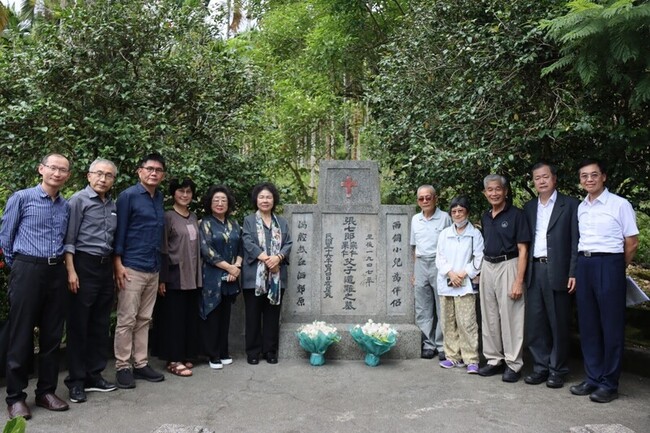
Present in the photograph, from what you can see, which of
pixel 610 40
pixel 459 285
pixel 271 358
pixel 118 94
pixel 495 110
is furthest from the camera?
pixel 118 94

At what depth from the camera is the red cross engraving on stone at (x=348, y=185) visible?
5.88 meters

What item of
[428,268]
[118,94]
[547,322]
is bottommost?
[547,322]

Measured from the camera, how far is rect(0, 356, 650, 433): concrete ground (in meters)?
3.72

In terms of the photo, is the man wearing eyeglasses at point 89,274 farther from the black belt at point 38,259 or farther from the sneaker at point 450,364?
the sneaker at point 450,364

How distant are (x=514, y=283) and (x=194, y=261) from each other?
2890mm

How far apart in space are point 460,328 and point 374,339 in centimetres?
82

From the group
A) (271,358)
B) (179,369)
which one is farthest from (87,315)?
(271,358)

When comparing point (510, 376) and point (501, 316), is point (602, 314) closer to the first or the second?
point (501, 316)

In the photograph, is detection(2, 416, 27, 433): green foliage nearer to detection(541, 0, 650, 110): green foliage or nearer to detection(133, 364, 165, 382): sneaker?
detection(133, 364, 165, 382): sneaker

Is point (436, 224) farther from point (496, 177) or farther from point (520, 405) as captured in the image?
point (520, 405)

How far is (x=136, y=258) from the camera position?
14.7 ft

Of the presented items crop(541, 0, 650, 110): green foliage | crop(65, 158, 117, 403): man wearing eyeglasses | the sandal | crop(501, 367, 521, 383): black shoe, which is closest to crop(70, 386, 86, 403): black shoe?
crop(65, 158, 117, 403): man wearing eyeglasses

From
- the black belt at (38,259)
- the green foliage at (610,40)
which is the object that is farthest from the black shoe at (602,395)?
the black belt at (38,259)

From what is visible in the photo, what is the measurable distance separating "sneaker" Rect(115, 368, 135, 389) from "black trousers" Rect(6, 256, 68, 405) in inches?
27.0
